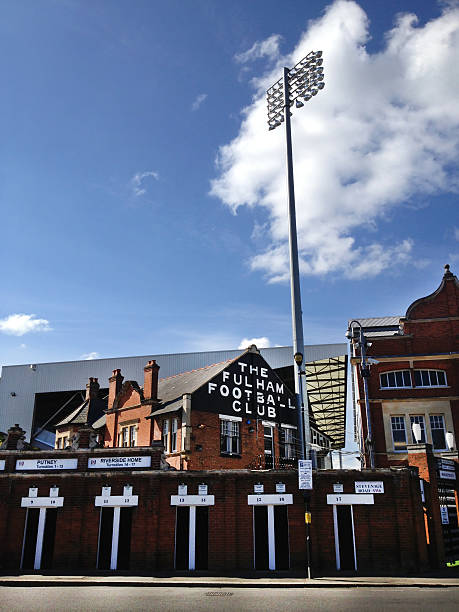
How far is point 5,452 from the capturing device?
70.6 ft

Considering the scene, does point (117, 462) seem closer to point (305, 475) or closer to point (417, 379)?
point (305, 475)

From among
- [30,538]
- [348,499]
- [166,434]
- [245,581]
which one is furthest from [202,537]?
[166,434]

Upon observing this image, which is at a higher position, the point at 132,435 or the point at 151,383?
the point at 151,383

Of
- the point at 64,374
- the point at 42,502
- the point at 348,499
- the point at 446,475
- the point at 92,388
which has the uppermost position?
the point at 64,374

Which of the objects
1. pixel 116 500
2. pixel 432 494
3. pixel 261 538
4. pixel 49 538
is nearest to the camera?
pixel 261 538

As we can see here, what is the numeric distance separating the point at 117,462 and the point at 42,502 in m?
3.18

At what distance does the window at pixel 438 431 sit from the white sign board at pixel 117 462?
18.1 meters

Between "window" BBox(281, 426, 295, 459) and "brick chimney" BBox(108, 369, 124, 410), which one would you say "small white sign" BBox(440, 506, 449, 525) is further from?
"brick chimney" BBox(108, 369, 124, 410)

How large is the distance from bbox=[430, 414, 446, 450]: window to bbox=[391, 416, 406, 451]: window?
161 cm

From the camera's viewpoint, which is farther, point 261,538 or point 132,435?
point 132,435

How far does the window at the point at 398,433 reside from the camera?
30.4 meters

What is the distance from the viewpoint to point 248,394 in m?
32.8

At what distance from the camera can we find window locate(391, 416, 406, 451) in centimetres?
3036

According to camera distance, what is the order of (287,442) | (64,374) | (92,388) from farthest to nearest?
(64,374) → (92,388) → (287,442)
